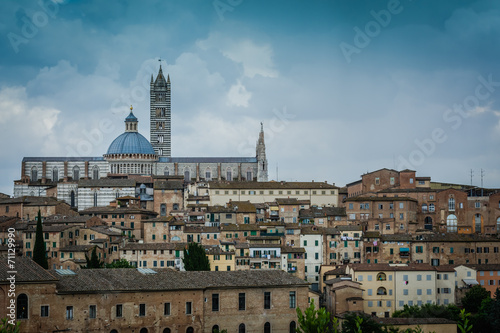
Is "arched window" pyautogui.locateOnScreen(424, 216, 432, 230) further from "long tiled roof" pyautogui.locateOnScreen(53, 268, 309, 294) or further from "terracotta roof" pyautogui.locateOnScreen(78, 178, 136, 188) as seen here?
"long tiled roof" pyautogui.locateOnScreen(53, 268, 309, 294)

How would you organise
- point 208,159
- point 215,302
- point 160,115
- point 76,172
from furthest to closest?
point 160,115 → point 208,159 → point 76,172 → point 215,302

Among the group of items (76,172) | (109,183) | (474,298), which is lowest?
(474,298)

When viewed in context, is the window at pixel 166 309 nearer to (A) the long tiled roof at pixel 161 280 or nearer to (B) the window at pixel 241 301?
(A) the long tiled roof at pixel 161 280

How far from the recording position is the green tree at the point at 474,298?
54.7 meters

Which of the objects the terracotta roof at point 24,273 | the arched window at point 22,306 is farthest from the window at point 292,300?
the arched window at point 22,306

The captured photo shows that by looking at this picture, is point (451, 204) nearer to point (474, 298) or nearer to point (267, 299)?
point (474, 298)

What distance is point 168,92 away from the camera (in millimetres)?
116125

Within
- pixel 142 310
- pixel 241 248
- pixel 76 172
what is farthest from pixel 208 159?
pixel 142 310

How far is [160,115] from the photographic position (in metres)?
115

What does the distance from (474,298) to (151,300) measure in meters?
21.4

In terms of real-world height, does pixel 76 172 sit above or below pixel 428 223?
above

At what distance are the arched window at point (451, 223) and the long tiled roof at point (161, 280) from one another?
30.2m

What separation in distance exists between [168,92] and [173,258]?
57.3 m

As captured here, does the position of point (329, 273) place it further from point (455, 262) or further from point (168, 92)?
Result: point (168, 92)
